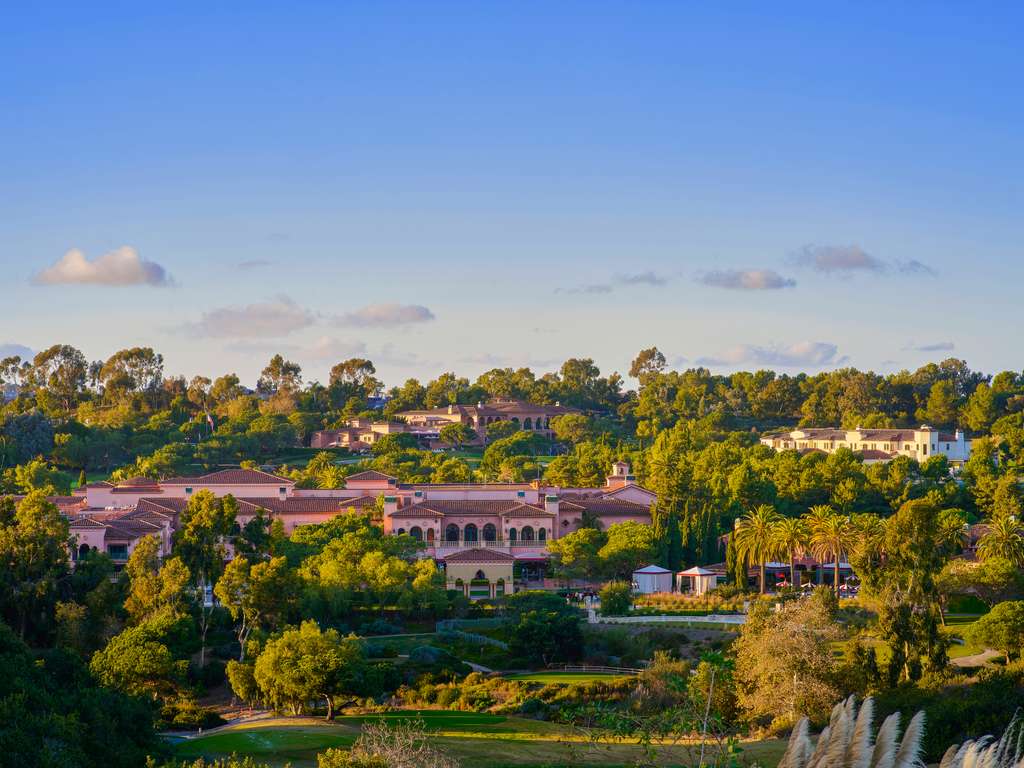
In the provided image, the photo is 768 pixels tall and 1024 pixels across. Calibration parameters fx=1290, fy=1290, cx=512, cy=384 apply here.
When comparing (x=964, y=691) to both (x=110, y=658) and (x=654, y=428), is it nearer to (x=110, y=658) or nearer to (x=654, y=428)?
(x=110, y=658)

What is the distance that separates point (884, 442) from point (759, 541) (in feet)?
158

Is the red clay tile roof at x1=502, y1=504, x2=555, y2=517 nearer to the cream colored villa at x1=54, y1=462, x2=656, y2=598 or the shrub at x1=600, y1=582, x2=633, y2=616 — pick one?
the cream colored villa at x1=54, y1=462, x2=656, y2=598

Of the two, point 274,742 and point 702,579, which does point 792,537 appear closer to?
point 702,579

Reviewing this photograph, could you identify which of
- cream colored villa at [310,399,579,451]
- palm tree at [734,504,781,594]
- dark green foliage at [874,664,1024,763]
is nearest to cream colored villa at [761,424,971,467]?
cream colored villa at [310,399,579,451]

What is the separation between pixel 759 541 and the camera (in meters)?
51.0

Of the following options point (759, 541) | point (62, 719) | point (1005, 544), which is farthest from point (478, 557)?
point (62, 719)

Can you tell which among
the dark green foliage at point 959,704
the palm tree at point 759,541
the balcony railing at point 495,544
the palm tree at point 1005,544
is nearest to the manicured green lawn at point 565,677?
the dark green foliage at point 959,704

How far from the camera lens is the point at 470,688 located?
126 ft

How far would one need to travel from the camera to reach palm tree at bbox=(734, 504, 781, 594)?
166 ft

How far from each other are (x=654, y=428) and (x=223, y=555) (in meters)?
61.8

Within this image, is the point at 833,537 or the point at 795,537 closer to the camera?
the point at 833,537

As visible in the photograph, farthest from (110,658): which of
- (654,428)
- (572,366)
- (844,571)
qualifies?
(572,366)

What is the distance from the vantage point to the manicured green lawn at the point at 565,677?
3909 cm

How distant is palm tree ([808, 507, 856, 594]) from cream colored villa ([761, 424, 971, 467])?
129 feet
